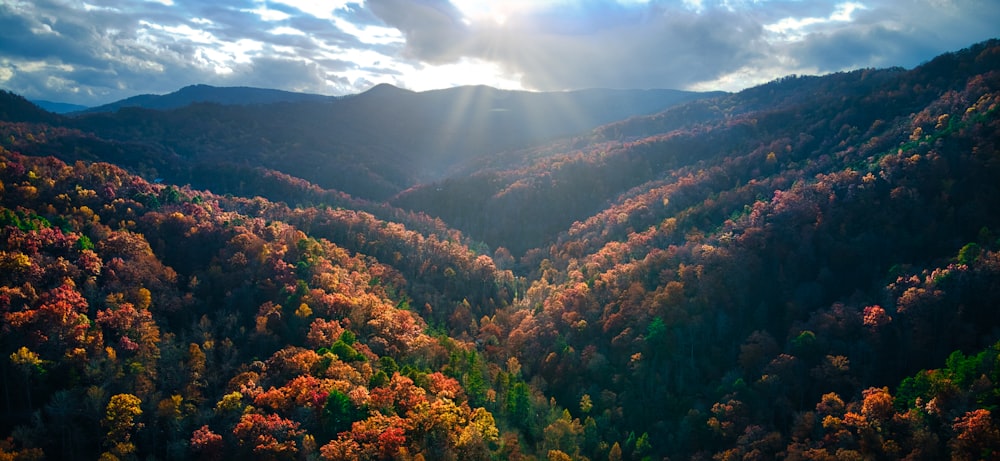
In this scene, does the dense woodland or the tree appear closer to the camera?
the tree

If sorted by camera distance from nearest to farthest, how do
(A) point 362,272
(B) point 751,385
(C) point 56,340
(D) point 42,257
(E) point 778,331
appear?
(C) point 56,340 < (D) point 42,257 < (B) point 751,385 < (E) point 778,331 < (A) point 362,272

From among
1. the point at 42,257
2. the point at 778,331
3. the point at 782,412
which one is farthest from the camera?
the point at 778,331

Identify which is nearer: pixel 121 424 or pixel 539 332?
pixel 121 424

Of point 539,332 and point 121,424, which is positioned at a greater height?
point 121,424

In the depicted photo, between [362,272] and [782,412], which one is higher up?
[362,272]

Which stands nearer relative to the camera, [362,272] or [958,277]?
[958,277]

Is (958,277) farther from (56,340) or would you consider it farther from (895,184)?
(56,340)

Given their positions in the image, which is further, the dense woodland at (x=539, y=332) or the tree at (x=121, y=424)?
the dense woodland at (x=539, y=332)

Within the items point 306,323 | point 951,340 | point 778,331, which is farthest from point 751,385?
point 306,323
